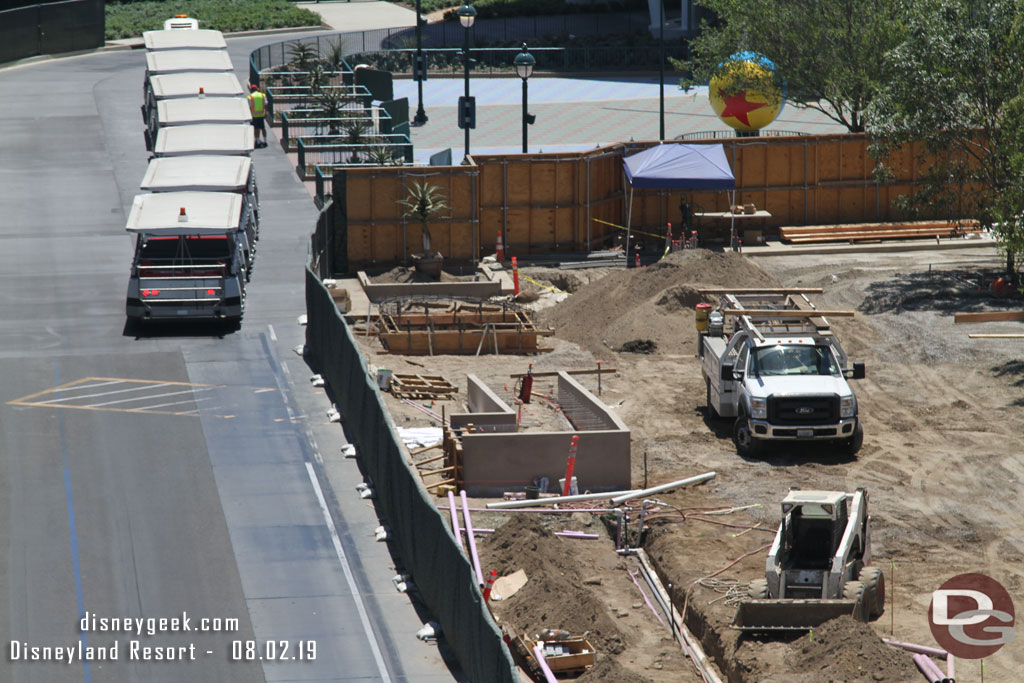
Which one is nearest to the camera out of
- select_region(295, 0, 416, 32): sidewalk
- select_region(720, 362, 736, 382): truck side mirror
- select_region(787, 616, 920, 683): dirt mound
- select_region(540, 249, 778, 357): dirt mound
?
select_region(787, 616, 920, 683): dirt mound

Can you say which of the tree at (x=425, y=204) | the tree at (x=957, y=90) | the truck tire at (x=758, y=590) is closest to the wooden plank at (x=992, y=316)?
the tree at (x=957, y=90)

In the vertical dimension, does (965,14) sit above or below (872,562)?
above

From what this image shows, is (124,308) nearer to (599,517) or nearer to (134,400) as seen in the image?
(134,400)

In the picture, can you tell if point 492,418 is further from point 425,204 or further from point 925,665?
point 425,204

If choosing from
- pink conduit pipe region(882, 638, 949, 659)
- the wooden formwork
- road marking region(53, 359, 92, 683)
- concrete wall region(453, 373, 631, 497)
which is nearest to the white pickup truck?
concrete wall region(453, 373, 631, 497)

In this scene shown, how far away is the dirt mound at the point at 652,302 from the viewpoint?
35156 mm

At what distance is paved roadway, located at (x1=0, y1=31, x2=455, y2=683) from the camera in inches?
779

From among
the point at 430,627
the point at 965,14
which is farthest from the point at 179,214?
the point at 965,14

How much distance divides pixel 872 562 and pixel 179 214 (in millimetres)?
19293

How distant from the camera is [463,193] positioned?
4184cm

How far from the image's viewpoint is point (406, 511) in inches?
870

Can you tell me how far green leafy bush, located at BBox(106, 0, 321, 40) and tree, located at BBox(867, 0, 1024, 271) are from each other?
5108cm

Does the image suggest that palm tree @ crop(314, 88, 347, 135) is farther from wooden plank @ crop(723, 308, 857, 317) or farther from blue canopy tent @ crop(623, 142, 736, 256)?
wooden plank @ crop(723, 308, 857, 317)

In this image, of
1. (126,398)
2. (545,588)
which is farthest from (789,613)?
(126,398)
